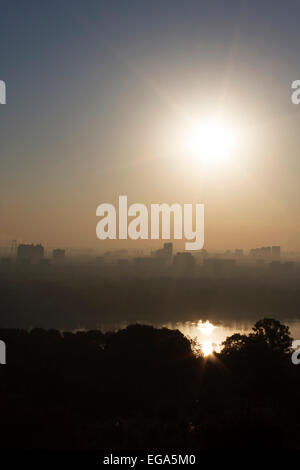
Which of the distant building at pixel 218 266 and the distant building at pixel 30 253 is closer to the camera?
the distant building at pixel 30 253

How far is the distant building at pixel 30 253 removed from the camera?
104m

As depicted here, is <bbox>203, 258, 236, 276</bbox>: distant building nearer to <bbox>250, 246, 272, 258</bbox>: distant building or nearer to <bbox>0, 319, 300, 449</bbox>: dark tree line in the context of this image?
<bbox>250, 246, 272, 258</bbox>: distant building

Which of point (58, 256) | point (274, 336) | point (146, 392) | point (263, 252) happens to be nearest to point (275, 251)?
point (263, 252)

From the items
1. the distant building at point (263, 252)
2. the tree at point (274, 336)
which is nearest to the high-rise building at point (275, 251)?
the distant building at point (263, 252)

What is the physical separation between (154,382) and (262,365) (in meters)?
4.40

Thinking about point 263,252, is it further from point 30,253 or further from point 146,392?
point 146,392

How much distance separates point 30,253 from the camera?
107125 millimetres

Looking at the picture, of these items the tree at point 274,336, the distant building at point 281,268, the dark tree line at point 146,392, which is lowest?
the dark tree line at point 146,392

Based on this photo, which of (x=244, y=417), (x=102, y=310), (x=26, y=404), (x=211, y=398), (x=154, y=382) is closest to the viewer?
(x=244, y=417)

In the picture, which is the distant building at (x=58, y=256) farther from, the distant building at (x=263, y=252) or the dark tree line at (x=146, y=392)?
the dark tree line at (x=146, y=392)

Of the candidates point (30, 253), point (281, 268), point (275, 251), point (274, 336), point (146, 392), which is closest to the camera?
point (146, 392)

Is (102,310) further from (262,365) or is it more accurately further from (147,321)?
(262,365)

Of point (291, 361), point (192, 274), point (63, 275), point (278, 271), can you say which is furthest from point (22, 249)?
point (291, 361)

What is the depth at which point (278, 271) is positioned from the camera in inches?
4471
